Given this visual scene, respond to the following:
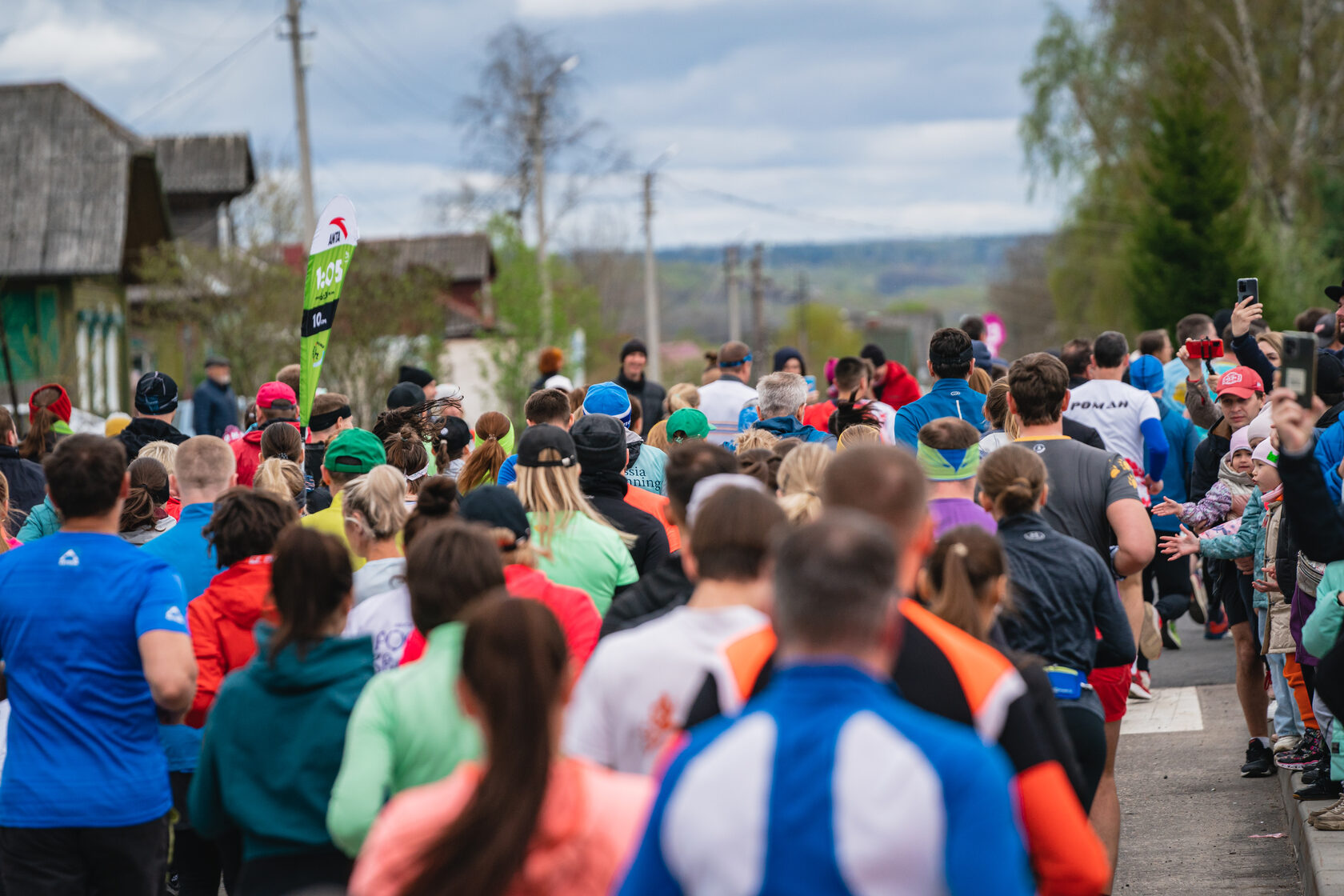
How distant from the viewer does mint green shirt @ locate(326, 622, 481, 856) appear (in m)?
2.98

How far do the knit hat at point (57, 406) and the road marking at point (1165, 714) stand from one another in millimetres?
6982

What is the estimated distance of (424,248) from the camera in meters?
57.3

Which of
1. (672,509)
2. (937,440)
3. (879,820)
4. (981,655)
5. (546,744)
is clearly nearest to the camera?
(879,820)

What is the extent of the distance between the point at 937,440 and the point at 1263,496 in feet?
8.24

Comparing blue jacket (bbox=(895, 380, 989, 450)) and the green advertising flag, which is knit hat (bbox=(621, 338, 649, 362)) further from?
blue jacket (bbox=(895, 380, 989, 450))

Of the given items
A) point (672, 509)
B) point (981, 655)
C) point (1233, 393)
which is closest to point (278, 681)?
point (672, 509)

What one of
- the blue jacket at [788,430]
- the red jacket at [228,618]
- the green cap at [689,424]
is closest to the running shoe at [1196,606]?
the blue jacket at [788,430]

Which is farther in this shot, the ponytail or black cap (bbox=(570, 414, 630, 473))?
black cap (bbox=(570, 414, 630, 473))

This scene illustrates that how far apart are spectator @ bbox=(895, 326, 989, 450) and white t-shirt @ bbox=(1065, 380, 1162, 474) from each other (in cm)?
119

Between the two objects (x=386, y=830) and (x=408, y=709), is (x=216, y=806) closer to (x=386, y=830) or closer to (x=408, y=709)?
(x=408, y=709)

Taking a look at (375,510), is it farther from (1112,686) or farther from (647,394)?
(647,394)

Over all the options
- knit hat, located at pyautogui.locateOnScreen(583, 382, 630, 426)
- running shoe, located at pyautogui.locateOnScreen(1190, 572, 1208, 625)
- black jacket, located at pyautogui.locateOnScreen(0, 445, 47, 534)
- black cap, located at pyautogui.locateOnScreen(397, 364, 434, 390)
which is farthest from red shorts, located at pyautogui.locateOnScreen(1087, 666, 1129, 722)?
black cap, located at pyautogui.locateOnScreen(397, 364, 434, 390)

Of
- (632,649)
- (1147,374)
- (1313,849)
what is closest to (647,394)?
(1147,374)

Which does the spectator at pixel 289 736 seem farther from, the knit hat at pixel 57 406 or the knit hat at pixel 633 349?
the knit hat at pixel 633 349
